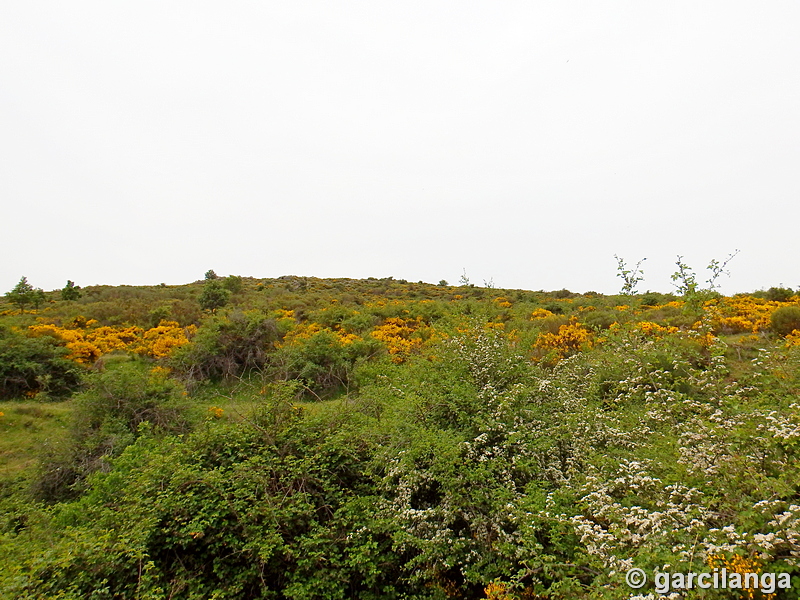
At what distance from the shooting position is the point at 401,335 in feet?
47.2

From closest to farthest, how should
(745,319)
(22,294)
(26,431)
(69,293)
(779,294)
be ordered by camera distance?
(26,431), (745,319), (779,294), (22,294), (69,293)

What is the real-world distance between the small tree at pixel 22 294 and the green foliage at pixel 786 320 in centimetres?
3026

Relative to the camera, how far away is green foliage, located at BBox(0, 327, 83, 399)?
10.6 meters

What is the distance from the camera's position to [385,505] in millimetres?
4508

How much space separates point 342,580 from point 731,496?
3576 mm

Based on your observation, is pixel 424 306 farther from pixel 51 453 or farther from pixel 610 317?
pixel 51 453

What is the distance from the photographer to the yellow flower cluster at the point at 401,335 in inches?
444

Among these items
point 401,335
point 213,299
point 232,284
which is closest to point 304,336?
point 401,335

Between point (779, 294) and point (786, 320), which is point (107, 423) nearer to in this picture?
point (786, 320)

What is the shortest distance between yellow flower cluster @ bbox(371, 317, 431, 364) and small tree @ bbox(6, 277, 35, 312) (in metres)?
18.9

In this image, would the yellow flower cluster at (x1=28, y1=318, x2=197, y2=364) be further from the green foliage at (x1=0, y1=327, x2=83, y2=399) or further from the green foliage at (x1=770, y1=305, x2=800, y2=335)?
the green foliage at (x1=770, y1=305, x2=800, y2=335)

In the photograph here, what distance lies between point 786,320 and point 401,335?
10.6m

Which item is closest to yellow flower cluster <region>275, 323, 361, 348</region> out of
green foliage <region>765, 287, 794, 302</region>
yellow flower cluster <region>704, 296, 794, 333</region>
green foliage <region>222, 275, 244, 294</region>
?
yellow flower cluster <region>704, 296, 794, 333</region>

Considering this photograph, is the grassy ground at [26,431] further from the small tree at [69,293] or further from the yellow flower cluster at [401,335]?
the small tree at [69,293]
